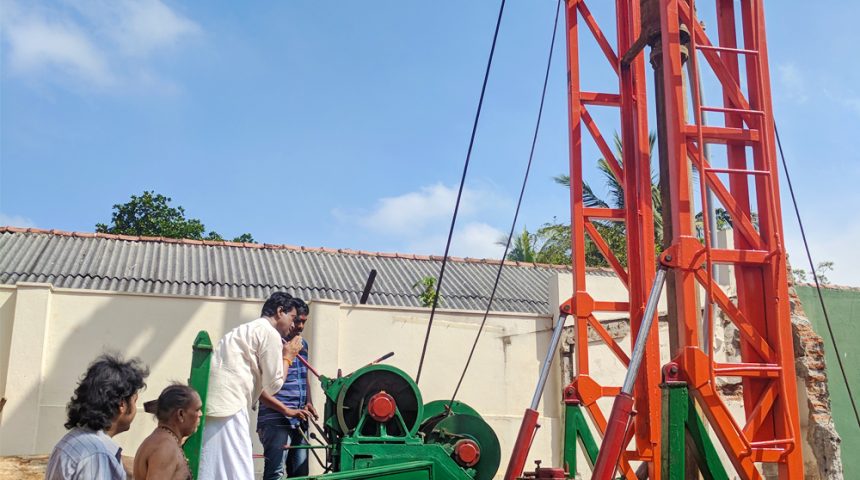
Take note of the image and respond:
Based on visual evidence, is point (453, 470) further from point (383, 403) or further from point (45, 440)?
point (45, 440)

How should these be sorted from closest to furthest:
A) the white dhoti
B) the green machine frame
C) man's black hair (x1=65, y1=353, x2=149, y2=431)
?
man's black hair (x1=65, y1=353, x2=149, y2=431) → the white dhoti → the green machine frame

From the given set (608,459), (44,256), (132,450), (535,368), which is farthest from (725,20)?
(44,256)

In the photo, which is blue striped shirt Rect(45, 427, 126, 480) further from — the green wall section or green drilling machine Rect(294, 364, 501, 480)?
the green wall section

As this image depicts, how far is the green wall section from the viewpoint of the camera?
10.2 meters

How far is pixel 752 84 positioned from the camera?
587cm

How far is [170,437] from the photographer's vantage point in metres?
3.57

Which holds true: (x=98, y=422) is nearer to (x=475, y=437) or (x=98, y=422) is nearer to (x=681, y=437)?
(x=681, y=437)

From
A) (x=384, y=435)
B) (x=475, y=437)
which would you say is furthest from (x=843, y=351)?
(x=384, y=435)

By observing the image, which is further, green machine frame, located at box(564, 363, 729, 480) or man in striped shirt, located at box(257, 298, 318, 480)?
man in striped shirt, located at box(257, 298, 318, 480)

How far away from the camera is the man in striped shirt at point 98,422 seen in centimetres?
308

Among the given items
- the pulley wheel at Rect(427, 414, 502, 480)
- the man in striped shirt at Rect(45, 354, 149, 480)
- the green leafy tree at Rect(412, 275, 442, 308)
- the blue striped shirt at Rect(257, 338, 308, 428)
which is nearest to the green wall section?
the green leafy tree at Rect(412, 275, 442, 308)

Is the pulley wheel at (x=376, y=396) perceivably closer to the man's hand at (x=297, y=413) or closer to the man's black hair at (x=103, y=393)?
the man's hand at (x=297, y=413)

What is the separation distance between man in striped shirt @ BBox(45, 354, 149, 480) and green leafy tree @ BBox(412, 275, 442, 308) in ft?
30.5

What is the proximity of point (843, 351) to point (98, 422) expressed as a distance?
32.7 ft
